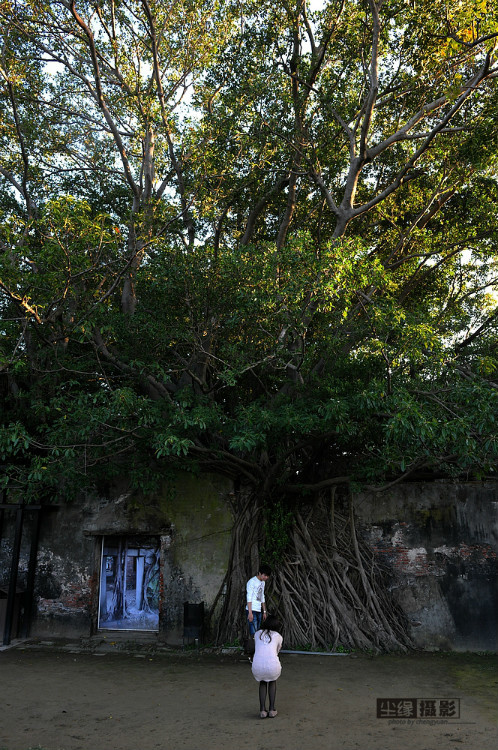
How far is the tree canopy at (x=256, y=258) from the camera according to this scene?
7555mm

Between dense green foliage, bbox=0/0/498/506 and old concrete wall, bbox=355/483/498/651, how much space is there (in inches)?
20.4

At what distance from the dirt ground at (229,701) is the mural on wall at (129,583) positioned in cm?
140

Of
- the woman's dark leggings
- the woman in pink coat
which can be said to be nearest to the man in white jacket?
the woman's dark leggings

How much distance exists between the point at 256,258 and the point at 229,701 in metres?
5.46

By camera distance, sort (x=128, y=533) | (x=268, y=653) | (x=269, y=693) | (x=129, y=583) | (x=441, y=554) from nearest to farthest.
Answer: (x=268, y=653)
(x=269, y=693)
(x=441, y=554)
(x=128, y=533)
(x=129, y=583)

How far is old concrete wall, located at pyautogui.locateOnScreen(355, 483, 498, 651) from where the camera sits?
354 inches

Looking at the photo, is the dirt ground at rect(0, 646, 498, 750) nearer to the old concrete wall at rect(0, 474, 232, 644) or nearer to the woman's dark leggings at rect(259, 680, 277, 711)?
the woman's dark leggings at rect(259, 680, 277, 711)

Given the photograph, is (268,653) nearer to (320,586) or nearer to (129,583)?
(320,586)

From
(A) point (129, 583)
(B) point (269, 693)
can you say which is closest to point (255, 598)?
(B) point (269, 693)

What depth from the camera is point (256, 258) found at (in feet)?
26.5

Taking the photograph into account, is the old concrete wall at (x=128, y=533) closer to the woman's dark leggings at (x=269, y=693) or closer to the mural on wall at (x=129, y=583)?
the mural on wall at (x=129, y=583)

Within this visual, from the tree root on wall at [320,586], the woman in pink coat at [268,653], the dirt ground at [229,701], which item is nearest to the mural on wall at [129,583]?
the dirt ground at [229,701]

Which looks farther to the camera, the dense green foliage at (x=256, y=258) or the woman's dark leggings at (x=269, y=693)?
the dense green foliage at (x=256, y=258)

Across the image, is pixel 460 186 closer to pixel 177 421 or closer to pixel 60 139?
pixel 177 421
